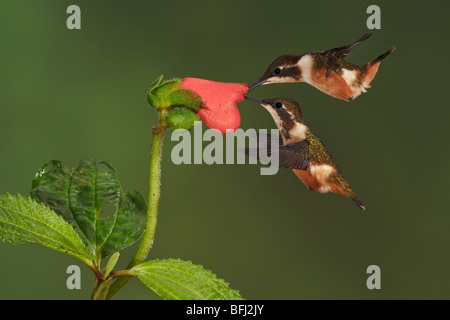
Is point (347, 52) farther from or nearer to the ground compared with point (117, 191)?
farther from the ground

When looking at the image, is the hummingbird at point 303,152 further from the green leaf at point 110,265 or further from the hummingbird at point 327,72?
the green leaf at point 110,265

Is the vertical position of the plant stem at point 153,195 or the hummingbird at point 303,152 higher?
the hummingbird at point 303,152

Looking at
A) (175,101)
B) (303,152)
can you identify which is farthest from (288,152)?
(175,101)

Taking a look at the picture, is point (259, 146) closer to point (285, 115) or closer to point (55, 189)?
point (285, 115)

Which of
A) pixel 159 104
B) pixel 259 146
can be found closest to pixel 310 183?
pixel 259 146

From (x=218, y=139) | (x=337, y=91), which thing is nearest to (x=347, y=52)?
(x=337, y=91)

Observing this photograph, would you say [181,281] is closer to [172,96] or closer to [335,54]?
[172,96]

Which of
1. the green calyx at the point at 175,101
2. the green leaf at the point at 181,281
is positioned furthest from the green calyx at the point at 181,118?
the green leaf at the point at 181,281
